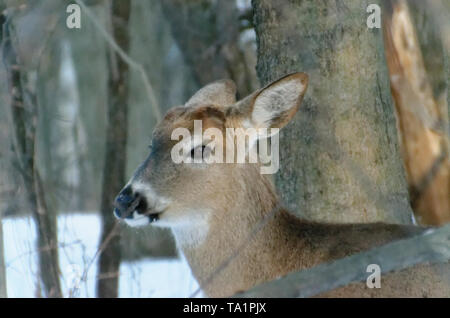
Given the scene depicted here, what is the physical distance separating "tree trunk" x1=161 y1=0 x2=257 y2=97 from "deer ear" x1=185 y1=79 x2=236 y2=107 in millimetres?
3660

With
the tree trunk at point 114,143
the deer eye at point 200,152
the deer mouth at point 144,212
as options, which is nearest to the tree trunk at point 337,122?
the deer eye at point 200,152

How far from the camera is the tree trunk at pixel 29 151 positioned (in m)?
7.10

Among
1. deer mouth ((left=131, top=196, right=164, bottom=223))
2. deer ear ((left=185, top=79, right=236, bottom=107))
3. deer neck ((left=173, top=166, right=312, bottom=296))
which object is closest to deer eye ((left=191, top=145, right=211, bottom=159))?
deer neck ((left=173, top=166, right=312, bottom=296))

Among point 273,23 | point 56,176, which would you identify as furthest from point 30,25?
point 56,176

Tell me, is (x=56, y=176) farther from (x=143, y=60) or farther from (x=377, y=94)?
(x=377, y=94)

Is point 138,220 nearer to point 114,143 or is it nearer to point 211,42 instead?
point 114,143

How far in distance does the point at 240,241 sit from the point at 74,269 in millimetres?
1341

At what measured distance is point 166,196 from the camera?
5.21 m

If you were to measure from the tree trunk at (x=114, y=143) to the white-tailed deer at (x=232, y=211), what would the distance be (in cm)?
319

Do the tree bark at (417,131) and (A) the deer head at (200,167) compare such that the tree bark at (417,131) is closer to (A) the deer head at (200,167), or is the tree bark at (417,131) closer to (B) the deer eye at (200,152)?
(A) the deer head at (200,167)

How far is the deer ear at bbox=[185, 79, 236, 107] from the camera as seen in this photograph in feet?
19.7

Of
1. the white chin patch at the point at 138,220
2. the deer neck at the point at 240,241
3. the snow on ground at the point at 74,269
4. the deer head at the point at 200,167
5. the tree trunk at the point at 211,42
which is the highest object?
the tree trunk at the point at 211,42

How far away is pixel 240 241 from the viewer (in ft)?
17.6

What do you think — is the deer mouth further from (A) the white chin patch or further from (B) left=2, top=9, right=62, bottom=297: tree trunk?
(B) left=2, top=9, right=62, bottom=297: tree trunk
